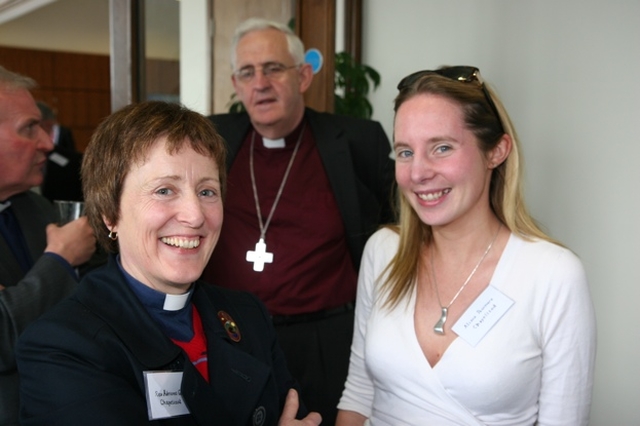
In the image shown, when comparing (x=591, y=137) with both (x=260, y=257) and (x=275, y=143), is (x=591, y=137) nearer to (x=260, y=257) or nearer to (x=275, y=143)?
(x=275, y=143)

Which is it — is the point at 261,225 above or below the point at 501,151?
below

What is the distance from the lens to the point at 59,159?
4.15 metres

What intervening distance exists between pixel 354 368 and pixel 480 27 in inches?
99.2

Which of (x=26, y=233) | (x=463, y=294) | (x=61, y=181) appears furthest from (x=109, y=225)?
(x=61, y=181)

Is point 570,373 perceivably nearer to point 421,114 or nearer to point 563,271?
point 563,271

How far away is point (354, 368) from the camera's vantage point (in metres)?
2.14

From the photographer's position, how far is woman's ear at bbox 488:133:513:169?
2061 millimetres

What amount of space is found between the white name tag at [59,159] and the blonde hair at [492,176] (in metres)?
2.71

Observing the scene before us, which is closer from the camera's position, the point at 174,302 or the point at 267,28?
the point at 174,302

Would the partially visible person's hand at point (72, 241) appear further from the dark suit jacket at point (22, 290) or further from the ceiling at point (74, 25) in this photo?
the ceiling at point (74, 25)

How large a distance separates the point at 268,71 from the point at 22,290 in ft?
4.84

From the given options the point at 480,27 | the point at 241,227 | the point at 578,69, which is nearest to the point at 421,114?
the point at 241,227

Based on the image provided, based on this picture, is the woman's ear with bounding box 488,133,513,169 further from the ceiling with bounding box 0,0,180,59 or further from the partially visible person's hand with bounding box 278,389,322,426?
the ceiling with bounding box 0,0,180,59

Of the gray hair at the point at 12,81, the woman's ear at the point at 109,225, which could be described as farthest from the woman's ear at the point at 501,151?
the gray hair at the point at 12,81
